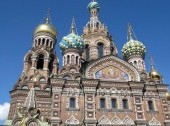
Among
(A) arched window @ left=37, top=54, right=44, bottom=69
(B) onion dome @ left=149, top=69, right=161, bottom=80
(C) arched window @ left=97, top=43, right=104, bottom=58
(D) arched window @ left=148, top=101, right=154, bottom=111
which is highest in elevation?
(C) arched window @ left=97, top=43, right=104, bottom=58

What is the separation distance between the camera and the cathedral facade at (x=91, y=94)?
1734 centimetres

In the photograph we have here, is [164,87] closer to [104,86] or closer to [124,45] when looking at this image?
[104,86]

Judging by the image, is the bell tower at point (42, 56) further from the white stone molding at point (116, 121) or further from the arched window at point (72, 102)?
the white stone molding at point (116, 121)

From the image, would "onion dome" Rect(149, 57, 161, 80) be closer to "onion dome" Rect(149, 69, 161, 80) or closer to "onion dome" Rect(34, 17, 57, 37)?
"onion dome" Rect(149, 69, 161, 80)

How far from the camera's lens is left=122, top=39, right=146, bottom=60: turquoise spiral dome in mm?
22312

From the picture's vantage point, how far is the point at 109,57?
20.2 meters

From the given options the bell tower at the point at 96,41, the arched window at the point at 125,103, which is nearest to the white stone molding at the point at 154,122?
the arched window at the point at 125,103

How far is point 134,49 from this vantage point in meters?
22.4

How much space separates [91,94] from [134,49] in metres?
6.36

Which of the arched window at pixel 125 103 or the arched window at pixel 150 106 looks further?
the arched window at pixel 150 106

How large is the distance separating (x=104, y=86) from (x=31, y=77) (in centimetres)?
638

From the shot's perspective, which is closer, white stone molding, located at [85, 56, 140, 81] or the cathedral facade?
the cathedral facade

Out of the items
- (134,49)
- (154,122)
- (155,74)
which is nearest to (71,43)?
(134,49)

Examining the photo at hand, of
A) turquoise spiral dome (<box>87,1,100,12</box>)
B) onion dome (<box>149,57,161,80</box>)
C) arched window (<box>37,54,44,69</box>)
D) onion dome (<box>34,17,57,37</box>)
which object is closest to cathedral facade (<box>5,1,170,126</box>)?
arched window (<box>37,54,44,69</box>)
